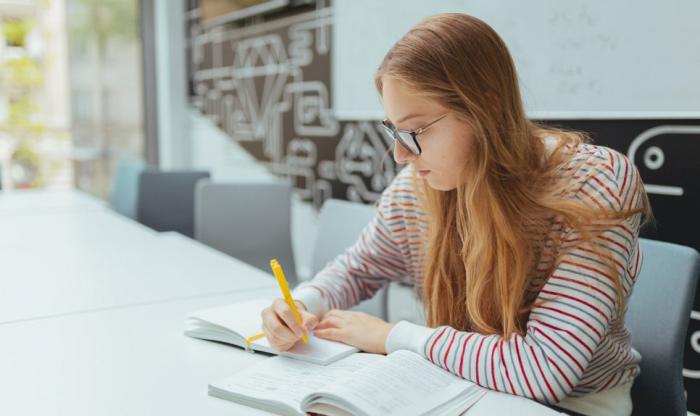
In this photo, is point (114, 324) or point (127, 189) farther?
point (127, 189)

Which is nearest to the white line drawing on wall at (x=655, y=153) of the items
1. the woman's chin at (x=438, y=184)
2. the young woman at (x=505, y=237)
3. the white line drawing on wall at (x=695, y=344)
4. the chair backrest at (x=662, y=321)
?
the white line drawing on wall at (x=695, y=344)

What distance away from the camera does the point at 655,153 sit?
185 centimetres

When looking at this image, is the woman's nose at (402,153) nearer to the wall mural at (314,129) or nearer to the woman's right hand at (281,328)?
the woman's right hand at (281,328)

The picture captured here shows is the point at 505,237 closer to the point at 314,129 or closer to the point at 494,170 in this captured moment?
the point at 494,170

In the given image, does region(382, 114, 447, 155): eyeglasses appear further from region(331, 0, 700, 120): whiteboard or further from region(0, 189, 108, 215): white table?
region(0, 189, 108, 215): white table

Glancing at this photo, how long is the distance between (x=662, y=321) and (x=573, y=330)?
37 centimetres

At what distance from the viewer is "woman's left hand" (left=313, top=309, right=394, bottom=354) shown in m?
1.10

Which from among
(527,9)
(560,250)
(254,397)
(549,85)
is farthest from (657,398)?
(527,9)

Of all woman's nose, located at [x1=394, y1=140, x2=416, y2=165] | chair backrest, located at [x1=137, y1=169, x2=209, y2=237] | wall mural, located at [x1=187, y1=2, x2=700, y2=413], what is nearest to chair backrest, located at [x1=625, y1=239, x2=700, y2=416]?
woman's nose, located at [x1=394, y1=140, x2=416, y2=165]

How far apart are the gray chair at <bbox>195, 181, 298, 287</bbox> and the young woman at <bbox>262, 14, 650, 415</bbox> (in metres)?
1.44

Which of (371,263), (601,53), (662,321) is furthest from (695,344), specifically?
(371,263)

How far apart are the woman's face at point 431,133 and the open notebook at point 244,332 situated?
352 mm

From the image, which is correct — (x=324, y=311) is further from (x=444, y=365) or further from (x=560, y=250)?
(x=560, y=250)

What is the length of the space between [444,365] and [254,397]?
0.98 ft
